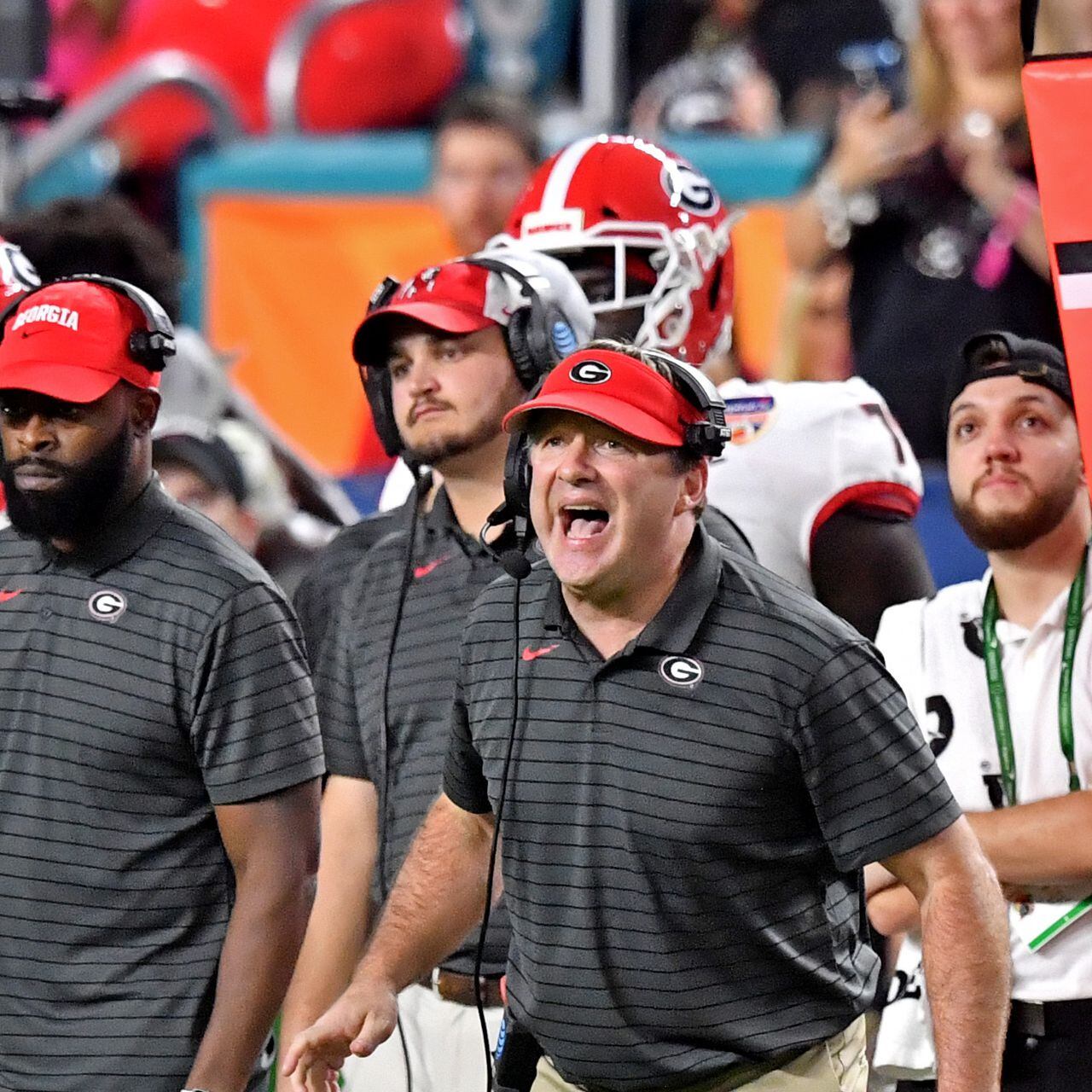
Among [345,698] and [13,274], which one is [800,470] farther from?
[13,274]

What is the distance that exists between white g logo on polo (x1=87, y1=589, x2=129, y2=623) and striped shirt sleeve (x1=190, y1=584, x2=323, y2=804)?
5.8 inches

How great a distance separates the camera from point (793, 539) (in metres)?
3.98

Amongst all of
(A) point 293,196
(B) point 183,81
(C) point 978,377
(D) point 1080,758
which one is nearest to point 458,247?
(A) point 293,196

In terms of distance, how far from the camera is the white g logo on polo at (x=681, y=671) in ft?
9.76

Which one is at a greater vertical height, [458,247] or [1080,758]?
[458,247]

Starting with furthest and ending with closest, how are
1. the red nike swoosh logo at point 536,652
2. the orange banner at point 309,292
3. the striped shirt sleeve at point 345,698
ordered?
the orange banner at point 309,292
the striped shirt sleeve at point 345,698
the red nike swoosh logo at point 536,652

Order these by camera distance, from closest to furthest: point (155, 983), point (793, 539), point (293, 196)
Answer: point (155, 983)
point (793, 539)
point (293, 196)

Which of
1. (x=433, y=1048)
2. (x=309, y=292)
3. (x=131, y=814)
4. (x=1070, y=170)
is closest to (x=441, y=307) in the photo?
(x=131, y=814)

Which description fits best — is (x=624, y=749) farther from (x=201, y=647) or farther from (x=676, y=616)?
(x=201, y=647)

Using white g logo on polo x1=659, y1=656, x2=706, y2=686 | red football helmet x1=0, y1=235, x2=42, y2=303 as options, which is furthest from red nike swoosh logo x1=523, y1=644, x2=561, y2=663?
red football helmet x1=0, y1=235, x2=42, y2=303

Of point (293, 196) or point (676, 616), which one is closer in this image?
point (676, 616)

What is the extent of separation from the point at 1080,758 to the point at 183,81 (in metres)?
5.79

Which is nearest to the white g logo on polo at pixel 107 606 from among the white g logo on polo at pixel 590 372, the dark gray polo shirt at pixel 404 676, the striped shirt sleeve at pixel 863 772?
the dark gray polo shirt at pixel 404 676

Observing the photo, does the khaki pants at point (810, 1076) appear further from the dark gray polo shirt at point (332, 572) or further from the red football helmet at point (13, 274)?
the red football helmet at point (13, 274)
